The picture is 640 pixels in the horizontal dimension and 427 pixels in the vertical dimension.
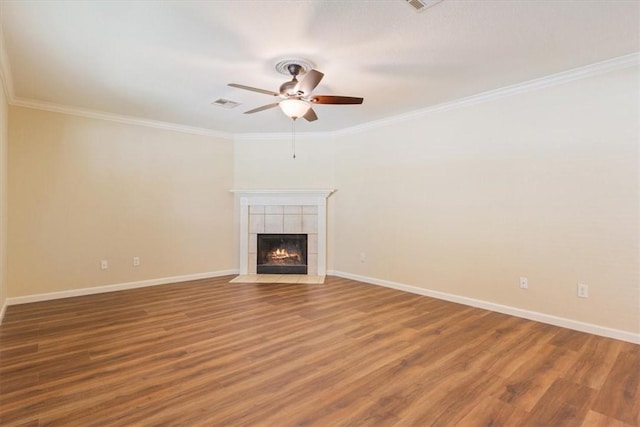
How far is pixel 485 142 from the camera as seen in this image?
12.5 ft

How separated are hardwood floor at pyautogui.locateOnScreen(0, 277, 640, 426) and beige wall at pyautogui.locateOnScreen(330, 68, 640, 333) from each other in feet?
1.44

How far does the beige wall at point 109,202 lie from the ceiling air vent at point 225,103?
1.44 m

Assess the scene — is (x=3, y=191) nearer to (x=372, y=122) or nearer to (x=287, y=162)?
(x=287, y=162)

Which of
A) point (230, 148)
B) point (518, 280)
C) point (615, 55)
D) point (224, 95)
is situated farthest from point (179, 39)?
point (518, 280)

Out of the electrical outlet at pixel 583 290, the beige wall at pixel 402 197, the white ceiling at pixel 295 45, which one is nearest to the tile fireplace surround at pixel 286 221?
the beige wall at pixel 402 197

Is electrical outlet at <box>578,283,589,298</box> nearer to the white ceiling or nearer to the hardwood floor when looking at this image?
the hardwood floor

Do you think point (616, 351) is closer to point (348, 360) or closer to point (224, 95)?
point (348, 360)

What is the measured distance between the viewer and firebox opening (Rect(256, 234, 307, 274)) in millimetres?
5730

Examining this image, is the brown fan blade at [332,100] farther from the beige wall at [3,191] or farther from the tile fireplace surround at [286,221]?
the beige wall at [3,191]

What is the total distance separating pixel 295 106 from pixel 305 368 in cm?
223

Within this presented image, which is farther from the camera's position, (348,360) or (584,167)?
(584,167)

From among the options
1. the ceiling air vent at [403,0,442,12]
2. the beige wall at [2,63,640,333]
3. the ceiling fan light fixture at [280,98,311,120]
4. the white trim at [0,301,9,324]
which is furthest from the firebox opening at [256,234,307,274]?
the ceiling air vent at [403,0,442,12]

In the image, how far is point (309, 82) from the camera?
2699mm

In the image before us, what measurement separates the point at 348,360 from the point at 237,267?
12.2ft
